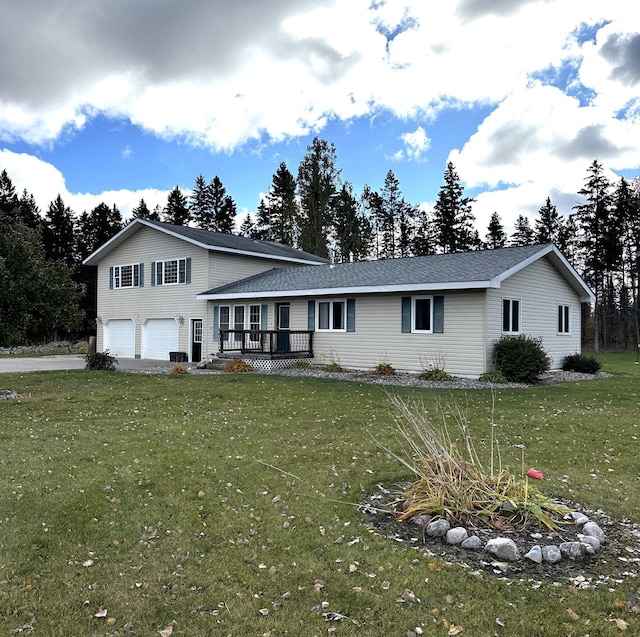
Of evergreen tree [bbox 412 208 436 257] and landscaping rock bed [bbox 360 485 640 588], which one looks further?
evergreen tree [bbox 412 208 436 257]

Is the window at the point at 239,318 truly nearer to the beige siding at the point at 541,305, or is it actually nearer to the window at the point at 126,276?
the window at the point at 126,276

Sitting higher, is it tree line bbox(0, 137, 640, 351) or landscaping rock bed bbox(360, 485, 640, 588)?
tree line bbox(0, 137, 640, 351)

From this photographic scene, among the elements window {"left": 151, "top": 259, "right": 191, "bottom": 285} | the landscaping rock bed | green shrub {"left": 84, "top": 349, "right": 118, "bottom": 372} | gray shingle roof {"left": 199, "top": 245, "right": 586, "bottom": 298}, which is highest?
window {"left": 151, "top": 259, "right": 191, "bottom": 285}

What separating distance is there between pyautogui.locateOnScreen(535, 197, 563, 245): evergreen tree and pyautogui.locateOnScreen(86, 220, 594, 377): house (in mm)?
24334

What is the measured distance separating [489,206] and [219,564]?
158ft

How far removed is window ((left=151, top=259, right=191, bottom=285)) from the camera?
2294 centimetres

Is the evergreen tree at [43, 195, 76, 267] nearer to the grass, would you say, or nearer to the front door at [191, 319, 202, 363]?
the front door at [191, 319, 202, 363]

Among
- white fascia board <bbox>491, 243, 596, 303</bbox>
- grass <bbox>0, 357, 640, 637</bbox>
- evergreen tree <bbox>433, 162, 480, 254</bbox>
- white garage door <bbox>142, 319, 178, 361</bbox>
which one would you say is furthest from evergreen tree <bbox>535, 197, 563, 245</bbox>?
grass <bbox>0, 357, 640, 637</bbox>

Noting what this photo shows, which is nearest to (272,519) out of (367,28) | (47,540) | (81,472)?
(47,540)

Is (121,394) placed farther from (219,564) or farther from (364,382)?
(219,564)

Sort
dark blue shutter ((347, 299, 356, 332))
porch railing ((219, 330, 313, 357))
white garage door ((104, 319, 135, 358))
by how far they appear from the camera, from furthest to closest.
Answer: white garage door ((104, 319, 135, 358)) < porch railing ((219, 330, 313, 357)) < dark blue shutter ((347, 299, 356, 332))

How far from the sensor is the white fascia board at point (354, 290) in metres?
14.8

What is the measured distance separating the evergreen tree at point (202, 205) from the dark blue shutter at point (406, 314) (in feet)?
120

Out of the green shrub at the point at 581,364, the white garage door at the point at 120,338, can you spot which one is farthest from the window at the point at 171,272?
the green shrub at the point at 581,364
